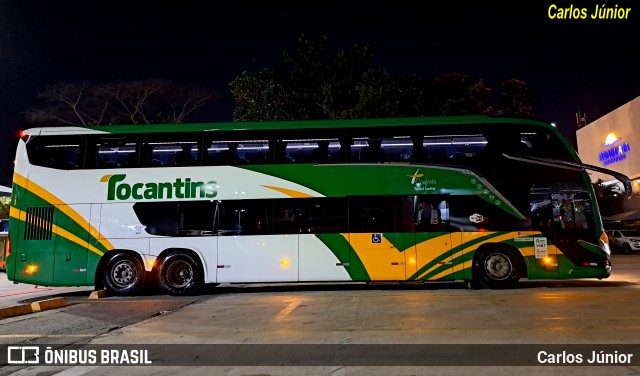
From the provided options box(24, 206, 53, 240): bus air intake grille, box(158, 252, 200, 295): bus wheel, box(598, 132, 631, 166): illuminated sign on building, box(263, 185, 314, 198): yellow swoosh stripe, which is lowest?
box(158, 252, 200, 295): bus wheel

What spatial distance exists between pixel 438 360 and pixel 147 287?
9908mm

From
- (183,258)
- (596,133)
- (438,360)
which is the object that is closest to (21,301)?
(183,258)

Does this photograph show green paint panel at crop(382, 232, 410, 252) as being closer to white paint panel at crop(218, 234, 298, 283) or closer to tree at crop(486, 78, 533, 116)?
white paint panel at crop(218, 234, 298, 283)

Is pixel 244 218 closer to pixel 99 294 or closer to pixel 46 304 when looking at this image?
pixel 99 294

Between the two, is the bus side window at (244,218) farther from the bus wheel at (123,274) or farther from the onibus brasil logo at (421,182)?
the onibus brasil logo at (421,182)

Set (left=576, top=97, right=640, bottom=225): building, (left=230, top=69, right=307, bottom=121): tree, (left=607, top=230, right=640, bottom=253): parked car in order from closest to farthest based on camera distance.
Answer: (left=230, top=69, right=307, bottom=121): tree → (left=607, top=230, right=640, bottom=253): parked car → (left=576, top=97, right=640, bottom=225): building

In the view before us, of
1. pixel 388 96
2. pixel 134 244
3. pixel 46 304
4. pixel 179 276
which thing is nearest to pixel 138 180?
pixel 134 244

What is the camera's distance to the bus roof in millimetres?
11039

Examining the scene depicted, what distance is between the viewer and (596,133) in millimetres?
36781

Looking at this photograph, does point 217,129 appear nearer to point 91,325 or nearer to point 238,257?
point 238,257

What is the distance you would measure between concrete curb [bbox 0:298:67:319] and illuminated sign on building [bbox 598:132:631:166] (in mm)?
35727

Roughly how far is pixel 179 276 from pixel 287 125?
4.64 meters

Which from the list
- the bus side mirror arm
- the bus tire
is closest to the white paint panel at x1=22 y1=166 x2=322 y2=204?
the bus tire

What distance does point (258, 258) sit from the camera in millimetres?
11039
